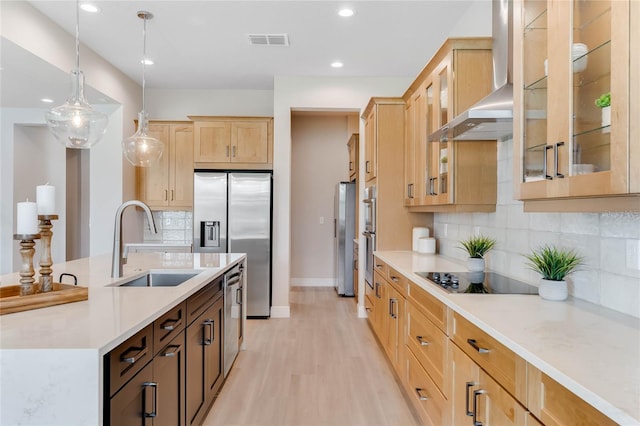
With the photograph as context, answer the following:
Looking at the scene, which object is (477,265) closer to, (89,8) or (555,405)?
(555,405)

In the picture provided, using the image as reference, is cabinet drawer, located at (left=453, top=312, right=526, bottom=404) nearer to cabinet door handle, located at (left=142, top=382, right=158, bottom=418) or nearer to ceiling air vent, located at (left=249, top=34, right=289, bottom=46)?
cabinet door handle, located at (left=142, top=382, right=158, bottom=418)

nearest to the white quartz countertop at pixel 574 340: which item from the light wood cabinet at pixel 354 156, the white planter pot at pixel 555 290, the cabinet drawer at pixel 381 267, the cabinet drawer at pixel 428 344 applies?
the white planter pot at pixel 555 290

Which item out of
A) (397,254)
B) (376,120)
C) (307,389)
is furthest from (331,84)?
(307,389)

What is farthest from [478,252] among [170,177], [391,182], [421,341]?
[170,177]

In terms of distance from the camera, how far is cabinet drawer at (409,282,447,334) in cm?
194

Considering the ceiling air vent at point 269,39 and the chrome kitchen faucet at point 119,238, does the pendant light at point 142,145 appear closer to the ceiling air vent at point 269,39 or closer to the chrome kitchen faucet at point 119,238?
the ceiling air vent at point 269,39

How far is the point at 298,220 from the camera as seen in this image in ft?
22.0

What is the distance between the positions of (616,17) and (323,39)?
304cm

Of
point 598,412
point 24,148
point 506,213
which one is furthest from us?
point 24,148

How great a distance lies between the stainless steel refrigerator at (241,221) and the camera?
4848mm

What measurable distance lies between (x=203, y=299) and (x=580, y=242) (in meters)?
1.98

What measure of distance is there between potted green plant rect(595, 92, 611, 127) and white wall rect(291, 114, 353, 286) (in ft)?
17.8

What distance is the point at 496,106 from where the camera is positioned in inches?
79.1

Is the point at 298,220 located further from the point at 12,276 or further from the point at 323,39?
the point at 12,276
